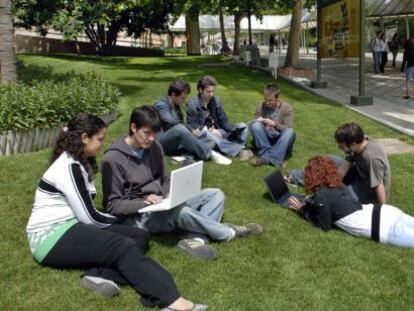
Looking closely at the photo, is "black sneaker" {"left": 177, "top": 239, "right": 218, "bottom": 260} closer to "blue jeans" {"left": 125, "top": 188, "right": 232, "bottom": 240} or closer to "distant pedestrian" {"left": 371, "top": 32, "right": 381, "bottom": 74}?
"blue jeans" {"left": 125, "top": 188, "right": 232, "bottom": 240}

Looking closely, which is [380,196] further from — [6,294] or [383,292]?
[6,294]

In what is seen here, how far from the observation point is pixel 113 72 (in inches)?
833

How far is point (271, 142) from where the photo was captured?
835 centimetres

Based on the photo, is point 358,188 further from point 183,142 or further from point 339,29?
point 339,29

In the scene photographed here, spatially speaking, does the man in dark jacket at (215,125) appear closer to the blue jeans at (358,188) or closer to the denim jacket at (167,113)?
the denim jacket at (167,113)

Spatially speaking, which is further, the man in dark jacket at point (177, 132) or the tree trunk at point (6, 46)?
the tree trunk at point (6, 46)

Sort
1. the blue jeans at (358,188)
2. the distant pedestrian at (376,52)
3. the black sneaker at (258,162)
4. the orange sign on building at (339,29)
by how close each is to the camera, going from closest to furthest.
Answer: the blue jeans at (358,188)
the black sneaker at (258,162)
the orange sign on building at (339,29)
the distant pedestrian at (376,52)

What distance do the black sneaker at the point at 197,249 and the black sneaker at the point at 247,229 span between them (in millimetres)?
425

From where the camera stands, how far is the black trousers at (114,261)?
3943mm

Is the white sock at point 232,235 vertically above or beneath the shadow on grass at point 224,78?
beneath

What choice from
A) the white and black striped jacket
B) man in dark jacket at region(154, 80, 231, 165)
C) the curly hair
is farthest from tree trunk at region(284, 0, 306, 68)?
the white and black striped jacket

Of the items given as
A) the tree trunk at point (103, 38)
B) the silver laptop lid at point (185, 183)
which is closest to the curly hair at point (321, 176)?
the silver laptop lid at point (185, 183)

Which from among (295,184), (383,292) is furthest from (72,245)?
(295,184)

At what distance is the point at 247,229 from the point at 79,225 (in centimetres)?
176
